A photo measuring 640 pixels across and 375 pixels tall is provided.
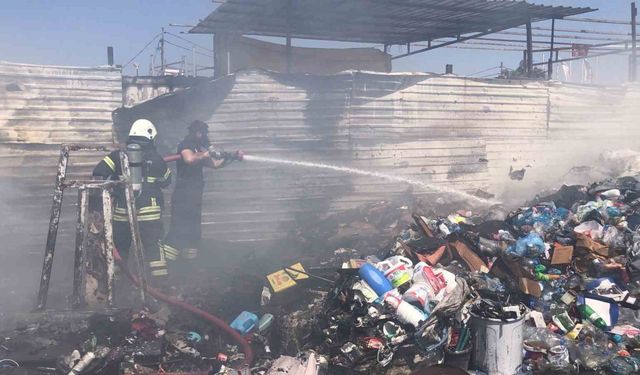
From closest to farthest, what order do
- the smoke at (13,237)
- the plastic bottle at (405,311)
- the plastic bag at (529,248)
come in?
1. the plastic bottle at (405,311)
2. the plastic bag at (529,248)
3. the smoke at (13,237)

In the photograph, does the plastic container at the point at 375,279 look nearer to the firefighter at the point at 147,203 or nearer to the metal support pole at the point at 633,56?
the firefighter at the point at 147,203

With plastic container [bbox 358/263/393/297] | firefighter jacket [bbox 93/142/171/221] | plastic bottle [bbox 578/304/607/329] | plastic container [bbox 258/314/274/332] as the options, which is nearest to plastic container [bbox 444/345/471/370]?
plastic container [bbox 358/263/393/297]

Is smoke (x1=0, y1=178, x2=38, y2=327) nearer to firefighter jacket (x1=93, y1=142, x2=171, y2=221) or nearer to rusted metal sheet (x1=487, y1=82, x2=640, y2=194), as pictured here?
firefighter jacket (x1=93, y1=142, x2=171, y2=221)

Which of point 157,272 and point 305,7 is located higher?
point 305,7

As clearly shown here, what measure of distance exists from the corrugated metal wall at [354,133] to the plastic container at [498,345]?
500cm

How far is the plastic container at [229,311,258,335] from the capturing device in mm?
4664

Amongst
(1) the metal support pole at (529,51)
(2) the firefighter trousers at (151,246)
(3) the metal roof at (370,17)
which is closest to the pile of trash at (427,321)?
(2) the firefighter trousers at (151,246)

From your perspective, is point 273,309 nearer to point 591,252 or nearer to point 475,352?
point 475,352

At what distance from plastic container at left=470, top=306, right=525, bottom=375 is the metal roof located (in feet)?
17.7

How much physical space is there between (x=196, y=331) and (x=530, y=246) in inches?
139

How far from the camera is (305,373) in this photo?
3.65 metres

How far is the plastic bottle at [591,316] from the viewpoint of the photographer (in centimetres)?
453

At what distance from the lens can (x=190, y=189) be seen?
682 cm

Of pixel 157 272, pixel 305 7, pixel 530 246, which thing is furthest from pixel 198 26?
pixel 530 246
